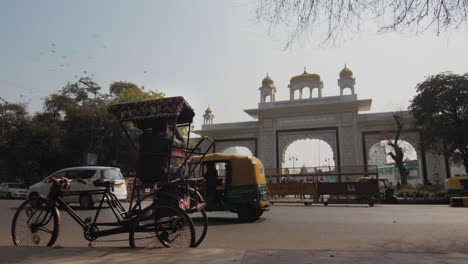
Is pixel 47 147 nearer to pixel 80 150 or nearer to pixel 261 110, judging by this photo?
pixel 80 150

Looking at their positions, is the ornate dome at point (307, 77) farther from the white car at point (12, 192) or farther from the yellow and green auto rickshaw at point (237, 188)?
the white car at point (12, 192)

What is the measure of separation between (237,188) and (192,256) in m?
5.25

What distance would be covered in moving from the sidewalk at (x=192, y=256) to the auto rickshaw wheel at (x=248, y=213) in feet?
15.4

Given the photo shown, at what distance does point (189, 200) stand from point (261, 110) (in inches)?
933

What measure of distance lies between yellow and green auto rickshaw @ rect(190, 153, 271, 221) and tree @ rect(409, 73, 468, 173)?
16940 millimetres

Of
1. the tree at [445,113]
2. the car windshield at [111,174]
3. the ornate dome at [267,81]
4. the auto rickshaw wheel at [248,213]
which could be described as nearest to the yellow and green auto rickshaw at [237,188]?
the auto rickshaw wheel at [248,213]

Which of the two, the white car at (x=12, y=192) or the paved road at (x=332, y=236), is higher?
the white car at (x=12, y=192)

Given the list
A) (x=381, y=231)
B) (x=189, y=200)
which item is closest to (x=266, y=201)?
(x=381, y=231)

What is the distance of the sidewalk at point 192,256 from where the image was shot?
3.26m

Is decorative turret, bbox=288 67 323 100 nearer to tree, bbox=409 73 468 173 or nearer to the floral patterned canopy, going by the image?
tree, bbox=409 73 468 173

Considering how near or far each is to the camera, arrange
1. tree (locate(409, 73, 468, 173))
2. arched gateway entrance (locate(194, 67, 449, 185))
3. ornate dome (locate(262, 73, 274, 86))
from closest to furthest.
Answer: tree (locate(409, 73, 468, 173)) → arched gateway entrance (locate(194, 67, 449, 185)) → ornate dome (locate(262, 73, 274, 86))

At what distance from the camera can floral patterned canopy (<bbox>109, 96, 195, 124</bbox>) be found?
15.9 ft

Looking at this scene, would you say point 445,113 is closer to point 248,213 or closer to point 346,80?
point 346,80

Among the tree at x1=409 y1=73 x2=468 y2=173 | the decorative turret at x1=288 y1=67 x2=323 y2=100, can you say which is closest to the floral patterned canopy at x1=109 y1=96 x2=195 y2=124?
the tree at x1=409 y1=73 x2=468 y2=173
